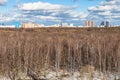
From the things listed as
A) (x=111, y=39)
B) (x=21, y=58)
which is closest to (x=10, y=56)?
(x=21, y=58)

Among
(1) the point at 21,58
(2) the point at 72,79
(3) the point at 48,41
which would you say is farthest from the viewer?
(3) the point at 48,41

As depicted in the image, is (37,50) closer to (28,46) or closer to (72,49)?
(28,46)

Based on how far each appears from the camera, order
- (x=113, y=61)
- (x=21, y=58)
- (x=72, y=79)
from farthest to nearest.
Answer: (x=113, y=61) < (x=21, y=58) < (x=72, y=79)

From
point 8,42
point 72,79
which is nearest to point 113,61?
point 72,79

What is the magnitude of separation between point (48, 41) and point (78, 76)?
6.30m

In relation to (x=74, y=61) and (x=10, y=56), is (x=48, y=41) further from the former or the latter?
(x=10, y=56)

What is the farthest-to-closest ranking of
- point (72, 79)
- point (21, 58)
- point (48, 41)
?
1. point (48, 41)
2. point (21, 58)
3. point (72, 79)

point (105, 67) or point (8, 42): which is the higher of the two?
point (8, 42)

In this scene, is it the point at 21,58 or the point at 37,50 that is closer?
the point at 21,58

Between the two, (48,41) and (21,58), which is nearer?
(21,58)

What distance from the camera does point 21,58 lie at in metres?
16.9

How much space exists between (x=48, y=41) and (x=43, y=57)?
411 centimetres

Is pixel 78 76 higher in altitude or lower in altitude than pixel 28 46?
lower

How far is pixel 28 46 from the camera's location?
17.8m
